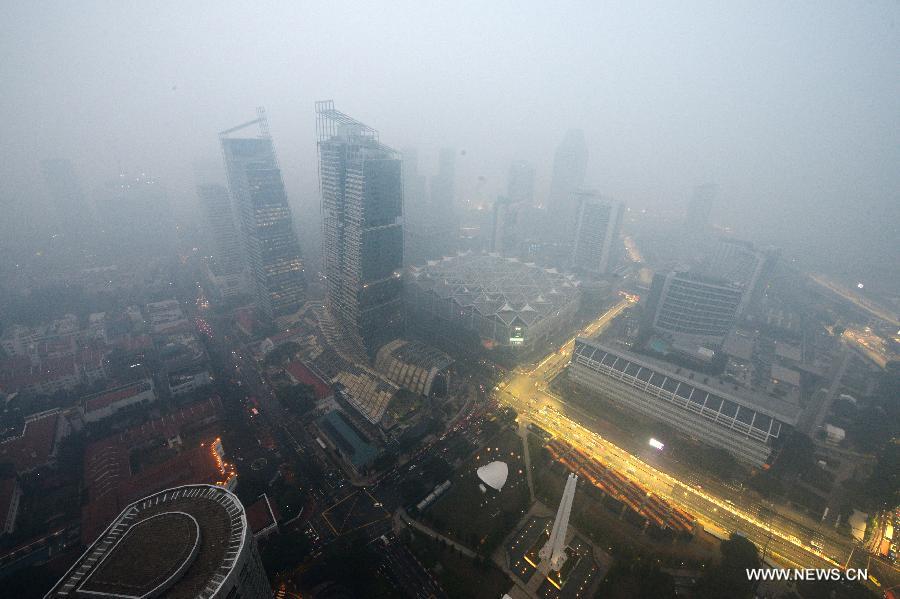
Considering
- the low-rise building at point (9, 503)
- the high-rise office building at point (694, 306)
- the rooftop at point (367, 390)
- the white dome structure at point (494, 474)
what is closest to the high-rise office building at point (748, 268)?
the high-rise office building at point (694, 306)

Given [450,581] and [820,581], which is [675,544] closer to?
[820,581]

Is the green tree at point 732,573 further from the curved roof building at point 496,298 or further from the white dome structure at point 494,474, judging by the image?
the curved roof building at point 496,298

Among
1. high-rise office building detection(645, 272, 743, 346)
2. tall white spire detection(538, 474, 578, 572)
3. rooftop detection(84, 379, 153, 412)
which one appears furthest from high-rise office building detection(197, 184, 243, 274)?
high-rise office building detection(645, 272, 743, 346)

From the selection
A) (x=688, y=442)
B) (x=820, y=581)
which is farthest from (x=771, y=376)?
(x=820, y=581)

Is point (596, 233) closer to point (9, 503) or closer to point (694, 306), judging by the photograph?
point (694, 306)

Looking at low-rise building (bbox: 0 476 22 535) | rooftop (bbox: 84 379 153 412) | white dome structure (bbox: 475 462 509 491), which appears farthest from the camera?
rooftop (bbox: 84 379 153 412)

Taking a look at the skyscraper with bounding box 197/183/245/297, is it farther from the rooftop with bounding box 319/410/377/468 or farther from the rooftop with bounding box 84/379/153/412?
the rooftop with bounding box 319/410/377/468

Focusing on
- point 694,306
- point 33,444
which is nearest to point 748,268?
point 694,306
